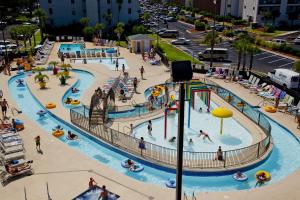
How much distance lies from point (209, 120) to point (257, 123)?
3.95 metres

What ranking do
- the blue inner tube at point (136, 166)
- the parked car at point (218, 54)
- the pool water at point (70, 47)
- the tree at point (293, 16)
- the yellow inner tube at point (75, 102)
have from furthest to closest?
the tree at point (293, 16), the pool water at point (70, 47), the parked car at point (218, 54), the yellow inner tube at point (75, 102), the blue inner tube at point (136, 166)

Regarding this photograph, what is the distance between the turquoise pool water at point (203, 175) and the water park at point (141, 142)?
61 mm

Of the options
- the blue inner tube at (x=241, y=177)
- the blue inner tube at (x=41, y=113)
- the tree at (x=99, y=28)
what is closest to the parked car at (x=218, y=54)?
the tree at (x=99, y=28)

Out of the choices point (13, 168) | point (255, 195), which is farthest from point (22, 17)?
point (255, 195)

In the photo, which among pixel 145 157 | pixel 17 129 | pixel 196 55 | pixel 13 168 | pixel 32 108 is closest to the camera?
pixel 13 168

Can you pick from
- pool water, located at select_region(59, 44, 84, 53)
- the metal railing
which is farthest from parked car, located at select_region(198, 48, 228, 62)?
the metal railing

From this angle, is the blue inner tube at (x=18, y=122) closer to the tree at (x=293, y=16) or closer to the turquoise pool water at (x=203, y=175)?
the turquoise pool water at (x=203, y=175)

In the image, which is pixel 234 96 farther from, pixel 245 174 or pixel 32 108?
pixel 32 108

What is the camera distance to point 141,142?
22688 millimetres

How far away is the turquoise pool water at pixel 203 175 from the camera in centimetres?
2042

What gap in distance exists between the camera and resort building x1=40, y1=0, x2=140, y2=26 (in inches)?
2869

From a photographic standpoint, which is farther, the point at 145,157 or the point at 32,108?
the point at 32,108

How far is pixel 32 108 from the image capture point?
3231 centimetres

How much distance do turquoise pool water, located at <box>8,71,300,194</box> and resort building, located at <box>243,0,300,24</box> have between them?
199 ft
